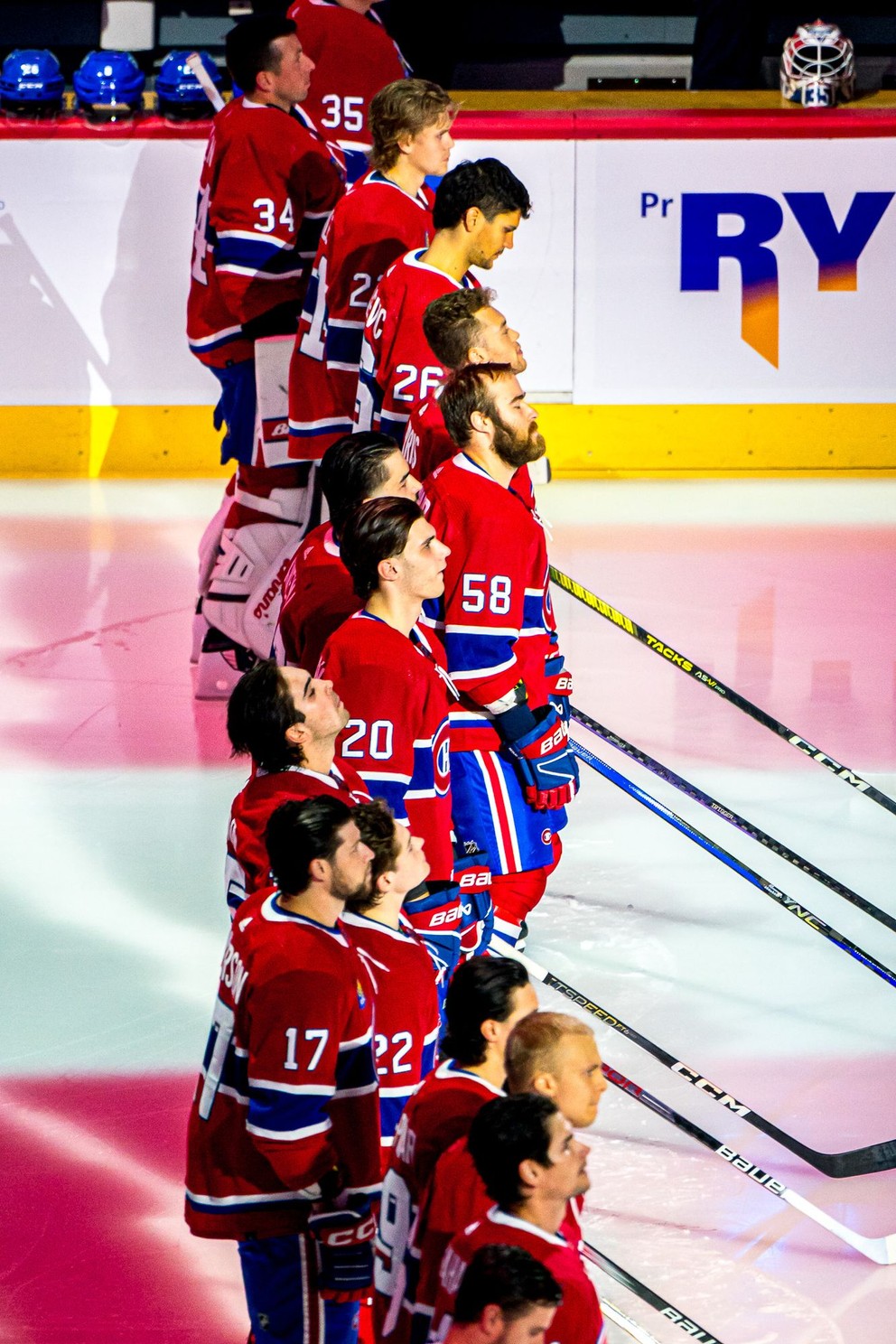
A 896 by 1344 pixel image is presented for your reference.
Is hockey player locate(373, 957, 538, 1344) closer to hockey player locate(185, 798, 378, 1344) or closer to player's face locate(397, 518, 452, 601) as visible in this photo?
hockey player locate(185, 798, 378, 1344)

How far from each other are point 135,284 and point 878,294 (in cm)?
382

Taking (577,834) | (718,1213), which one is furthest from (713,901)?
(718,1213)

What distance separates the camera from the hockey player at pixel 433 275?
450cm

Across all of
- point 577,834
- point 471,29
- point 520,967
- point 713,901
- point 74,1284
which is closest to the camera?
point 520,967

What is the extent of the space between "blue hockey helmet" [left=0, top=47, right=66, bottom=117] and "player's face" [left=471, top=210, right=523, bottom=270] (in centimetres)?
602

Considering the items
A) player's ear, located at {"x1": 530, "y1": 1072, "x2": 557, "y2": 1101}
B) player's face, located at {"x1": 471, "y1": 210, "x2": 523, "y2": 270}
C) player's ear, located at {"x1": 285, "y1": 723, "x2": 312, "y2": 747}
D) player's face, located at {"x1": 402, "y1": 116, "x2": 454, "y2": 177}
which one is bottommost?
player's ear, located at {"x1": 530, "y1": 1072, "x2": 557, "y2": 1101}

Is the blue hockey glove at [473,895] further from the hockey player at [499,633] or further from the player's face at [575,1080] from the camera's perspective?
the player's face at [575,1080]

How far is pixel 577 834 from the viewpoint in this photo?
5.48 meters

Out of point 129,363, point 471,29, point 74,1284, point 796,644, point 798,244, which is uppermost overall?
point 471,29

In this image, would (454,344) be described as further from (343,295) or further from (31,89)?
(31,89)

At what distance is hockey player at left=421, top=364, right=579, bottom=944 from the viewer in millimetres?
3754

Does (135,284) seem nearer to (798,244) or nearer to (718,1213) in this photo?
(798,244)

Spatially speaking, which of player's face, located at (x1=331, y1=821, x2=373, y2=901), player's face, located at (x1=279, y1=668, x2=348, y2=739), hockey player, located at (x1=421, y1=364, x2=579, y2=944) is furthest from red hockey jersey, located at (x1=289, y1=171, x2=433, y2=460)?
player's face, located at (x1=331, y1=821, x2=373, y2=901)

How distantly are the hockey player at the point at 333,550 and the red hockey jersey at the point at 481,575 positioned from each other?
3.9 inches
